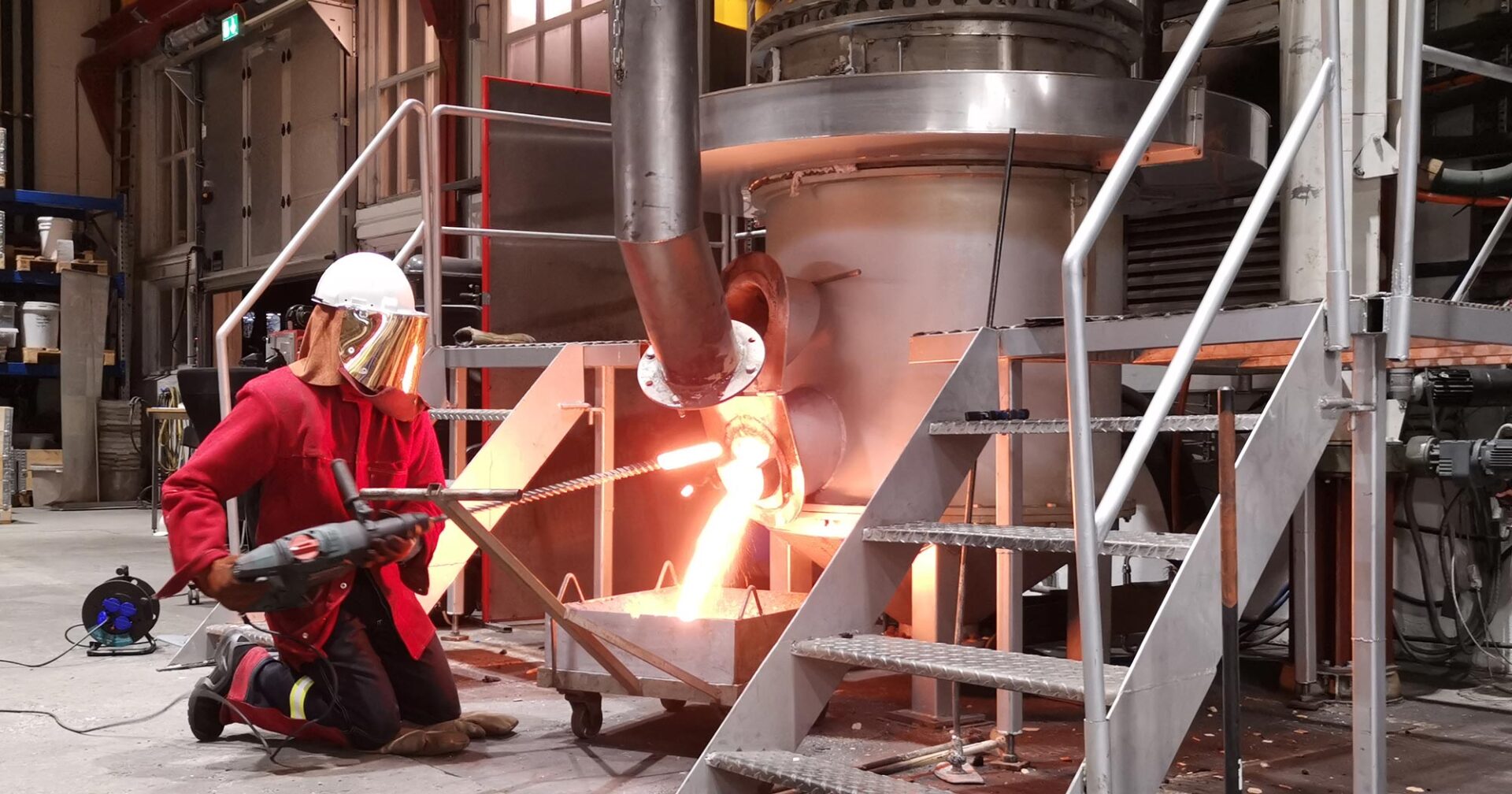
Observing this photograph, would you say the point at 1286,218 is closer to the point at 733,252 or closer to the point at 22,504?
the point at 733,252

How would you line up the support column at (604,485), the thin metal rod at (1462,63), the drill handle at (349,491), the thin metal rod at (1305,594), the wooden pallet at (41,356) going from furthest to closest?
the wooden pallet at (41,356) < the support column at (604,485) < the thin metal rod at (1305,594) < the thin metal rod at (1462,63) < the drill handle at (349,491)

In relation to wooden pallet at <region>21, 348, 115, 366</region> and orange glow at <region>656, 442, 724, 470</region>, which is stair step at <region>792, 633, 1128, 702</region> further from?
wooden pallet at <region>21, 348, 115, 366</region>

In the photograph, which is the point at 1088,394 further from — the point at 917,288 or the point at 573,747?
the point at 573,747

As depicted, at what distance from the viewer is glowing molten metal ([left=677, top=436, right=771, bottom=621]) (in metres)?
4.60

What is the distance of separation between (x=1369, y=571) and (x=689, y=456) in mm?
2120

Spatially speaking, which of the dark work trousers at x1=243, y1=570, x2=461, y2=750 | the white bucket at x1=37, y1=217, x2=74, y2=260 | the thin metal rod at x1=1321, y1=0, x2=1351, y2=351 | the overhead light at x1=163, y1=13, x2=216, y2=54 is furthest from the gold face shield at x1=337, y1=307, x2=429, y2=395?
the white bucket at x1=37, y1=217, x2=74, y2=260

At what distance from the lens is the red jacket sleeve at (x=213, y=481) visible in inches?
147

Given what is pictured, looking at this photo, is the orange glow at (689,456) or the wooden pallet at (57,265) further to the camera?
the wooden pallet at (57,265)

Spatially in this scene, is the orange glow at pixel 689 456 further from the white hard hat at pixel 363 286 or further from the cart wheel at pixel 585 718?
the white hard hat at pixel 363 286

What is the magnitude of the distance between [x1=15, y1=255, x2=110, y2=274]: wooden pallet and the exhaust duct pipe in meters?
13.2

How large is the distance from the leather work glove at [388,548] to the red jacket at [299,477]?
1.13ft

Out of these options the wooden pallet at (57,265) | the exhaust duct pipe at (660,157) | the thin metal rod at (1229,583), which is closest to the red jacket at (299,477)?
the exhaust duct pipe at (660,157)

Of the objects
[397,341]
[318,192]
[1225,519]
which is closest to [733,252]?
[397,341]

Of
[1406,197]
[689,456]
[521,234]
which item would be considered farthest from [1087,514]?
[521,234]
